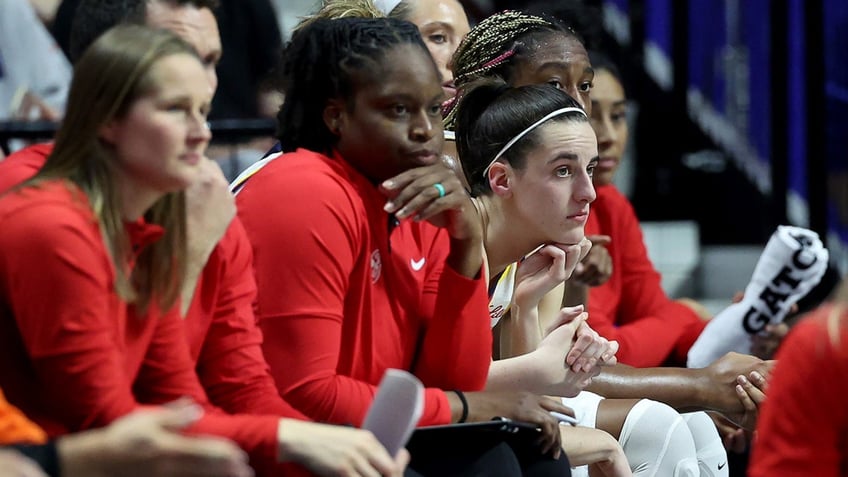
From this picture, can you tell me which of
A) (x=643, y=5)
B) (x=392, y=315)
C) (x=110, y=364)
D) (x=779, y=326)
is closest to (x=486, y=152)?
(x=392, y=315)

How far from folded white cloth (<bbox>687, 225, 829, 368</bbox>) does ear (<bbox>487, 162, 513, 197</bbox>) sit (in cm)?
91

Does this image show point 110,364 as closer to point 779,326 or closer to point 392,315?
point 392,315

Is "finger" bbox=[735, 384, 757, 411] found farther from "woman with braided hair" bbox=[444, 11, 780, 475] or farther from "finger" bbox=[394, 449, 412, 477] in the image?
"finger" bbox=[394, 449, 412, 477]

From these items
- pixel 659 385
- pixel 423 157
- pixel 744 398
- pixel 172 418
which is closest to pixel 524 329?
pixel 659 385

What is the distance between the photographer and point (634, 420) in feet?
10.9

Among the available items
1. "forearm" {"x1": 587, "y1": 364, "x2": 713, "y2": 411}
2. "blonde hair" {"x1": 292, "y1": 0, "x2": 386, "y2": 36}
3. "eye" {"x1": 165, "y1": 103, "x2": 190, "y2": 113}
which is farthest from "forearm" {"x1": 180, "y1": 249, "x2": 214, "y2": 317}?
"forearm" {"x1": 587, "y1": 364, "x2": 713, "y2": 411}

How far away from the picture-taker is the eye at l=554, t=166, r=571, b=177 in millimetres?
3162

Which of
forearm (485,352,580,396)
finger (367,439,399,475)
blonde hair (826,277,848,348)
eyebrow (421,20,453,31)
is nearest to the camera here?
blonde hair (826,277,848,348)

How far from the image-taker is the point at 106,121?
2094 mm

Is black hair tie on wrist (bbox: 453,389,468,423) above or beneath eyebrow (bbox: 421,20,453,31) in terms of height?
beneath

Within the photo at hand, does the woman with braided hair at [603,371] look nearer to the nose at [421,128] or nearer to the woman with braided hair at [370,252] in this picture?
the woman with braided hair at [370,252]

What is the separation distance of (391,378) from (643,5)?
18.7 feet

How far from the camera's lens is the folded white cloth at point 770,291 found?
3734 millimetres

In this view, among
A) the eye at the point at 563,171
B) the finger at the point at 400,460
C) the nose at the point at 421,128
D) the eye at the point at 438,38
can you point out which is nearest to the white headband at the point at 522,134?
the eye at the point at 563,171
